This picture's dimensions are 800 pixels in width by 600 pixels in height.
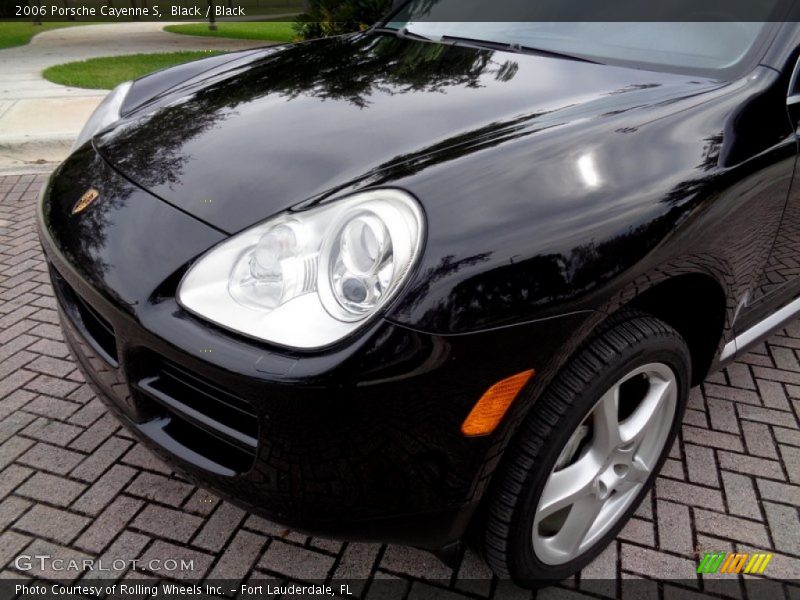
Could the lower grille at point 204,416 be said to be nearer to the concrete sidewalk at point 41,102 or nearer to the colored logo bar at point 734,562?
the colored logo bar at point 734,562

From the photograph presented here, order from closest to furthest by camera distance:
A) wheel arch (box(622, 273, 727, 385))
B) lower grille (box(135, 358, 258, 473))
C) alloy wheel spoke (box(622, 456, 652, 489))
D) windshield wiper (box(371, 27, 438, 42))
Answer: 1. lower grille (box(135, 358, 258, 473))
2. wheel arch (box(622, 273, 727, 385))
3. alloy wheel spoke (box(622, 456, 652, 489))
4. windshield wiper (box(371, 27, 438, 42))

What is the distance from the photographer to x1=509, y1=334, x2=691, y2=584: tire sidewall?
1.57 m

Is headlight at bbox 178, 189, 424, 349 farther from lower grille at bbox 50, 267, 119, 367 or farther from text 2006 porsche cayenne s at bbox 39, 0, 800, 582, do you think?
lower grille at bbox 50, 267, 119, 367

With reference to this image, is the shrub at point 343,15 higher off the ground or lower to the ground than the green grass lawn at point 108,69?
higher

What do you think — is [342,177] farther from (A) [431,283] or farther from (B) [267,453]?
(B) [267,453]

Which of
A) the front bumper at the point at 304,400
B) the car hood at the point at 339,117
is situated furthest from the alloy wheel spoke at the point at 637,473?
the car hood at the point at 339,117

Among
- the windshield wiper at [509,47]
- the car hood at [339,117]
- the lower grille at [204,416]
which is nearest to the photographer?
the lower grille at [204,416]

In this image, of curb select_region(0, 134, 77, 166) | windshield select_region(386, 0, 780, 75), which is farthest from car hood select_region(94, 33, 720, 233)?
curb select_region(0, 134, 77, 166)

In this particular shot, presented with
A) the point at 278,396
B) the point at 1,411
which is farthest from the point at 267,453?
the point at 1,411

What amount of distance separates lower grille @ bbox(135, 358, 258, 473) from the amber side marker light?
1.46ft

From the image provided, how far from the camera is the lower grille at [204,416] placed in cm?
150

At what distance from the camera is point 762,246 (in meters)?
2.00

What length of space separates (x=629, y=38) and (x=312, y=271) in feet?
4.82

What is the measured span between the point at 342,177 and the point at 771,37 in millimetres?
1367
